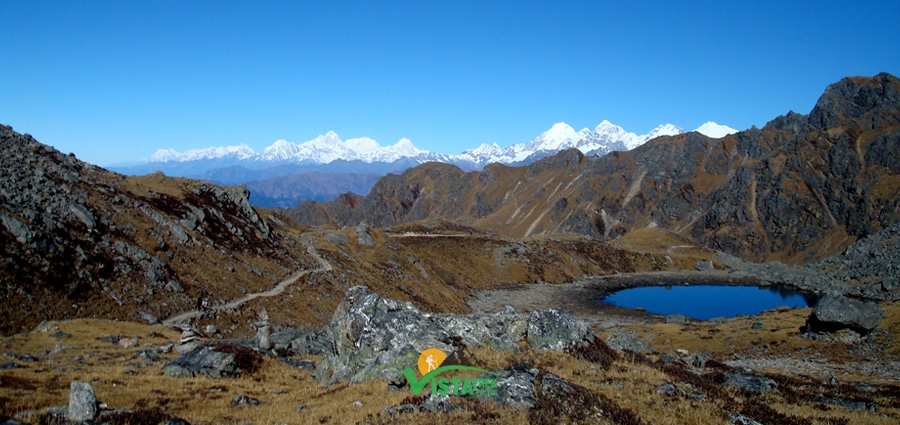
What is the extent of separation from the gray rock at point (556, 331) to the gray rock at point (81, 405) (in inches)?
654

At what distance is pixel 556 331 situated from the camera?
73.2 feet

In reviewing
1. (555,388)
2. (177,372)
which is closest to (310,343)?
(177,372)

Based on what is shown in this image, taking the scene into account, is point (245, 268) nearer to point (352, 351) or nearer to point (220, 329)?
point (220, 329)

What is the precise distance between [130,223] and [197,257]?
7535 mm

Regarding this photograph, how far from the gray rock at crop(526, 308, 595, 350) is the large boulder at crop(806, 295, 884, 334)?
134ft

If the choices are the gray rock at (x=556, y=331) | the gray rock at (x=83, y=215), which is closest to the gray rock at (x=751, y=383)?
the gray rock at (x=556, y=331)

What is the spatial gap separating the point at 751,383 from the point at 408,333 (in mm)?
15235

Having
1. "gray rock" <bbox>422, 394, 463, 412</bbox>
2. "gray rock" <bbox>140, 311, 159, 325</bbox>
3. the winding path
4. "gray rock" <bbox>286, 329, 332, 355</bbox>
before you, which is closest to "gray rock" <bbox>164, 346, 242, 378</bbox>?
"gray rock" <bbox>286, 329, 332, 355</bbox>

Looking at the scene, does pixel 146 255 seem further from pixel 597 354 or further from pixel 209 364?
pixel 597 354

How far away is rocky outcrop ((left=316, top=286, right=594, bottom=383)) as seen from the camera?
2028 centimetres

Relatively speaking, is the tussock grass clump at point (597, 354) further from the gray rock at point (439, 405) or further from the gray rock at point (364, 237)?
the gray rock at point (364, 237)

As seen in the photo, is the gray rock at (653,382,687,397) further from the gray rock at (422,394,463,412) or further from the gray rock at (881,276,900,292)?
the gray rock at (881,276,900,292)

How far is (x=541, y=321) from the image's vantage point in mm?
22719

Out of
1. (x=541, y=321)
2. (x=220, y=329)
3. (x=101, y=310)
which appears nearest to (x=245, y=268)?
(x=220, y=329)
